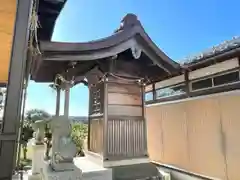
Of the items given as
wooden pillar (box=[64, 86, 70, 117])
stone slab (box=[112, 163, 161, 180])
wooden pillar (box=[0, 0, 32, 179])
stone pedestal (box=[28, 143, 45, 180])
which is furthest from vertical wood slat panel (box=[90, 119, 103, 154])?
wooden pillar (box=[0, 0, 32, 179])

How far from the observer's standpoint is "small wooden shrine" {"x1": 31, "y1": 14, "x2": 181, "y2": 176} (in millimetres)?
4543

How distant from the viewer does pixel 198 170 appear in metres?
5.83

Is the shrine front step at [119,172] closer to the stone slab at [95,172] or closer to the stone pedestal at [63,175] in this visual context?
the stone slab at [95,172]

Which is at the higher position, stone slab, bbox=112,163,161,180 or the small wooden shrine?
the small wooden shrine

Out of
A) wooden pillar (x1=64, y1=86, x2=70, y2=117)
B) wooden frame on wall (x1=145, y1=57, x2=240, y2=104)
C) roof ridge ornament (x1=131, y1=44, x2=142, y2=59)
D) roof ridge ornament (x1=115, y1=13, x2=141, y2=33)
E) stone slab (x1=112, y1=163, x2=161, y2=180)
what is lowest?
stone slab (x1=112, y1=163, x2=161, y2=180)

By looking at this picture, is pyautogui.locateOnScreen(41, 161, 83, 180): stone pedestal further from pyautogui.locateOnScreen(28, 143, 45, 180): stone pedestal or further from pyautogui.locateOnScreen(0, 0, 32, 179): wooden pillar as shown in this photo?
pyautogui.locateOnScreen(28, 143, 45, 180): stone pedestal

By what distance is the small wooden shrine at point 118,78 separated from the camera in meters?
4.54

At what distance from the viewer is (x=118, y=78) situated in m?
5.31

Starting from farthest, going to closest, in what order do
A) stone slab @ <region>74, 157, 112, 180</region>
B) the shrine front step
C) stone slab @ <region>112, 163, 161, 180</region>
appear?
stone slab @ <region>112, 163, 161, 180</region> → the shrine front step → stone slab @ <region>74, 157, 112, 180</region>

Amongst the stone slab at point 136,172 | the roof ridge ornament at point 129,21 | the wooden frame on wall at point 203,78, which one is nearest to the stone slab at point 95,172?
the stone slab at point 136,172

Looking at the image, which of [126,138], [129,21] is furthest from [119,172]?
[129,21]

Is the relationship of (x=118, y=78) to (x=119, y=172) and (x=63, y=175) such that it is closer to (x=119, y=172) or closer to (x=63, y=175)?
(x=119, y=172)

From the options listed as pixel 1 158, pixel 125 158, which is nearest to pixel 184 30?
pixel 125 158

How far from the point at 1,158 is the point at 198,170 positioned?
5.62 metres
